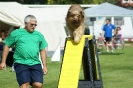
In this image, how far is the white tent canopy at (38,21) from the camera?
24.0 m

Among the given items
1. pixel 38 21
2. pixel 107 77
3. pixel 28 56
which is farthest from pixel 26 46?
pixel 38 21

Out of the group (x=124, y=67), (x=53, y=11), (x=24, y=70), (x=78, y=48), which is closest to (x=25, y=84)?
(x=24, y=70)

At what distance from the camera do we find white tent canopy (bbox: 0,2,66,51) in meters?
24.0

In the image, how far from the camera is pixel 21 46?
953 centimetres

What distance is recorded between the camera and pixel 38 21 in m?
27.1

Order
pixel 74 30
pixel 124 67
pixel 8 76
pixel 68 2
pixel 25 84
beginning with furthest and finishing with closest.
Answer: pixel 68 2
pixel 124 67
pixel 8 76
pixel 74 30
pixel 25 84

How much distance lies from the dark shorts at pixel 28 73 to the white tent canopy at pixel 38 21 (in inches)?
567

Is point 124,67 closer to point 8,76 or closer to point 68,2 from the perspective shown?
point 8,76

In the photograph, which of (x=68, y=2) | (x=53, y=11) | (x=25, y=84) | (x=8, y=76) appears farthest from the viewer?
(x=68, y=2)

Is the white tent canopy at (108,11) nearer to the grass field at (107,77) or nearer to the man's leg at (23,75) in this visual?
the grass field at (107,77)

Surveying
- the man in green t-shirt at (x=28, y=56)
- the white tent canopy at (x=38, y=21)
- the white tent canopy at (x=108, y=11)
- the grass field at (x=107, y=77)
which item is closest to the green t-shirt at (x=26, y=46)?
the man in green t-shirt at (x=28, y=56)

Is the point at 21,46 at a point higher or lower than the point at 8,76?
higher

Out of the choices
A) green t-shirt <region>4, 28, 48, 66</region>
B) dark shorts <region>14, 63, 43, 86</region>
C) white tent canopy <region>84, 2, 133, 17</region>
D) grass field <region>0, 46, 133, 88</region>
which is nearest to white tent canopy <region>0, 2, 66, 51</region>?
white tent canopy <region>84, 2, 133, 17</region>

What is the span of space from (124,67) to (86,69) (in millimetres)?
8514
